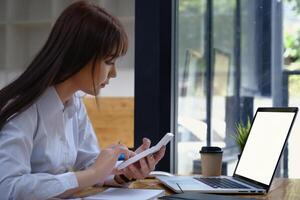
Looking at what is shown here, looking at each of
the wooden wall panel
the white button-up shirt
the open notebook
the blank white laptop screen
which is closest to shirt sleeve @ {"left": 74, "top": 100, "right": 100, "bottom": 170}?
the white button-up shirt

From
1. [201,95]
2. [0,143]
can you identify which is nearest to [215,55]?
[201,95]

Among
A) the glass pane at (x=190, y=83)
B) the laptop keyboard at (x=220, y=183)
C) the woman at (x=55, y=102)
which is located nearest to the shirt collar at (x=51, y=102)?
the woman at (x=55, y=102)

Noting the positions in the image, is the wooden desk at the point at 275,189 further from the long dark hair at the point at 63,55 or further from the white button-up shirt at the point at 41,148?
the long dark hair at the point at 63,55

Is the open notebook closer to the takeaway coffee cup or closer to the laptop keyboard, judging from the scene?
the laptop keyboard

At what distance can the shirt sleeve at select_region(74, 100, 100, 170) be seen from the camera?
1.77 meters

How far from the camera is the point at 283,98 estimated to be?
2.31 metres

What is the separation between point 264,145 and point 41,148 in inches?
30.6

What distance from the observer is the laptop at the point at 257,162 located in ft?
5.08

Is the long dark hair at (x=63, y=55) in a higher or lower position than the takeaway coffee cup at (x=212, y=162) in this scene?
higher

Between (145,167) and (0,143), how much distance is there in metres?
0.54

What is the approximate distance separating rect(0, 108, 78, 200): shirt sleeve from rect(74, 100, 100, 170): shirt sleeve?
432 millimetres

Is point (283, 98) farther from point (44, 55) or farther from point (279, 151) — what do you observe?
point (44, 55)

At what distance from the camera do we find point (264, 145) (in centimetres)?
170

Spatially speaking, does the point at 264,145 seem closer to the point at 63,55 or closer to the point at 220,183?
the point at 220,183
